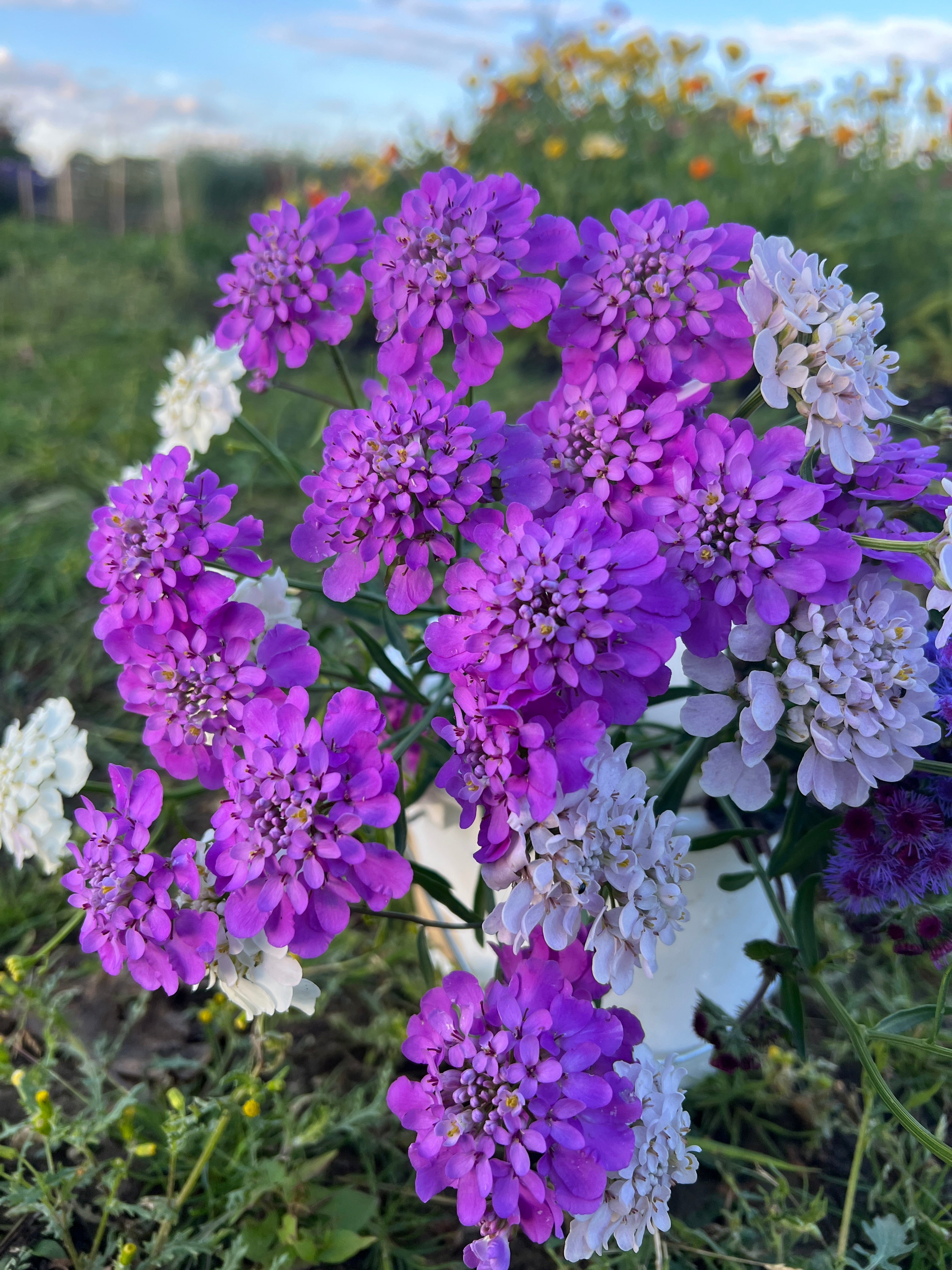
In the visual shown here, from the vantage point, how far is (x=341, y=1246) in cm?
104

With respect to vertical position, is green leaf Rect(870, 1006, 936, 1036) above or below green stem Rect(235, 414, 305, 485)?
below

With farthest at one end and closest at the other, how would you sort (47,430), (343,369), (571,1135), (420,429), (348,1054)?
(47,430) < (348,1054) < (343,369) < (420,429) < (571,1135)

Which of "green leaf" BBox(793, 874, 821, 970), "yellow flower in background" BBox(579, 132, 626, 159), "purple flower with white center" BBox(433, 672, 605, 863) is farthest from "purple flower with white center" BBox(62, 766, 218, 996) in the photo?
"yellow flower in background" BBox(579, 132, 626, 159)

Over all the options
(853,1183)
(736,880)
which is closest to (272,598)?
(736,880)

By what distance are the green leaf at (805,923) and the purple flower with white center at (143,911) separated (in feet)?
1.85

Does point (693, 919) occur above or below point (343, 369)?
below

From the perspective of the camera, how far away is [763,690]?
719 mm

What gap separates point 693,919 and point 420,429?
0.72 m

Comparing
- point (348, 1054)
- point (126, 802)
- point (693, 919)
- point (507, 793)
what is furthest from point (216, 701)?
point (348, 1054)

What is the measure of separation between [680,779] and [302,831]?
444 millimetres

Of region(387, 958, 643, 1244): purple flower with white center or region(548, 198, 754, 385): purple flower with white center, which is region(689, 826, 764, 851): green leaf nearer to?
region(387, 958, 643, 1244): purple flower with white center

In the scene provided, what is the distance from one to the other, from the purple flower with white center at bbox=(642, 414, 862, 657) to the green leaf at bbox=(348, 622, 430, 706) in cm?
33

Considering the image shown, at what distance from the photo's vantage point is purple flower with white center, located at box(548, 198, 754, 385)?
806 mm

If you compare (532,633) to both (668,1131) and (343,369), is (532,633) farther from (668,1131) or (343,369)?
(343,369)
